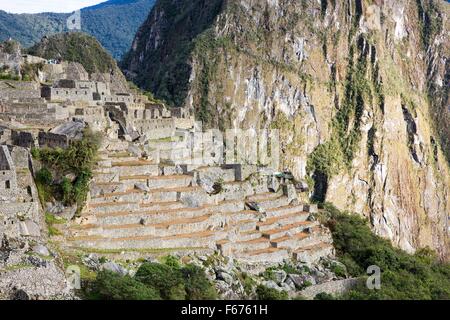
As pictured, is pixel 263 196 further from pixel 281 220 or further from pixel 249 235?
pixel 249 235

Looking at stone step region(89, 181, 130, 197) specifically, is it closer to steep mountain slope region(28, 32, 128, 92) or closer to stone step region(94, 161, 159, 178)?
stone step region(94, 161, 159, 178)

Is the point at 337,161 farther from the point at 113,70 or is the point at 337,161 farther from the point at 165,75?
the point at 113,70

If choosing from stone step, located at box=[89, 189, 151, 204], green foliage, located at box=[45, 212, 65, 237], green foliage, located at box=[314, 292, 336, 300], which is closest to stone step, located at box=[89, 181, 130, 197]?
stone step, located at box=[89, 189, 151, 204]

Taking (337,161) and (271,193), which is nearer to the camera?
(271,193)

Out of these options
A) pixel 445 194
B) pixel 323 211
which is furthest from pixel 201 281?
pixel 445 194

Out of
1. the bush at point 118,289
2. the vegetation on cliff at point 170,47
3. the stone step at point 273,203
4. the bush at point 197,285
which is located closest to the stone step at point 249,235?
the stone step at point 273,203

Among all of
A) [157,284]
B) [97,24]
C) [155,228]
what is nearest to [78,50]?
[155,228]
